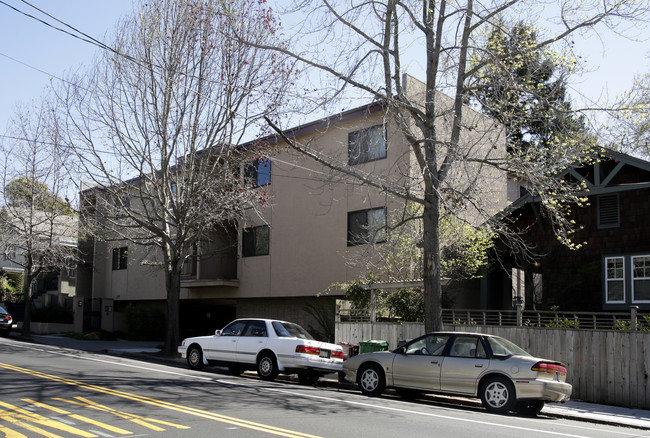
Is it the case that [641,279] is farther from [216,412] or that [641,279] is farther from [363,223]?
[216,412]

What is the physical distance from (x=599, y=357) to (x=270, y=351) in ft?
24.1

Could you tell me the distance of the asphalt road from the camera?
7.87m

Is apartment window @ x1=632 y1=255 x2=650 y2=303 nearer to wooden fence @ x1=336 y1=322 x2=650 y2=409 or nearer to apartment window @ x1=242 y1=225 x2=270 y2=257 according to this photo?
wooden fence @ x1=336 y1=322 x2=650 y2=409

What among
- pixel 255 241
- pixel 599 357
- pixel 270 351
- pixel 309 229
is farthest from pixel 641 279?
pixel 255 241

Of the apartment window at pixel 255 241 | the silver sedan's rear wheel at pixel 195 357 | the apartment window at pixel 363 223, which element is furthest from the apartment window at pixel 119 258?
the silver sedan's rear wheel at pixel 195 357

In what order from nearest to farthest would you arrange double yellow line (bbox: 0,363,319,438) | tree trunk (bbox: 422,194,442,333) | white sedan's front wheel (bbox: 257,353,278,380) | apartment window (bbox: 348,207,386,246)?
double yellow line (bbox: 0,363,319,438)
tree trunk (bbox: 422,194,442,333)
white sedan's front wheel (bbox: 257,353,278,380)
apartment window (bbox: 348,207,386,246)

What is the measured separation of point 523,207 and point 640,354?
8312 millimetres

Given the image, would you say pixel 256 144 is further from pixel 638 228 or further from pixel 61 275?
pixel 61 275

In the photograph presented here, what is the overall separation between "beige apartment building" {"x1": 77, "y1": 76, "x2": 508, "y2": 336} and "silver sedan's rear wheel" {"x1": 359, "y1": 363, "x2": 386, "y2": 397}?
6.02 m

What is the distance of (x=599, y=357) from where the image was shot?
13234 mm

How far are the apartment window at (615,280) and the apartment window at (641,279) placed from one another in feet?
1.02

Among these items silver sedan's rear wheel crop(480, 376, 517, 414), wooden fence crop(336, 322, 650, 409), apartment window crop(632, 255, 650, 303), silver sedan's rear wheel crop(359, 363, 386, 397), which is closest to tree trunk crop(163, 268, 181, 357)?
silver sedan's rear wheel crop(359, 363, 386, 397)

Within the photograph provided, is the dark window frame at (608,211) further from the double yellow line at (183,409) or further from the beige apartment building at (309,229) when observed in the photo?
the double yellow line at (183,409)

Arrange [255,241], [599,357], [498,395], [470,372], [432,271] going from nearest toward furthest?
[498,395], [470,372], [599,357], [432,271], [255,241]
